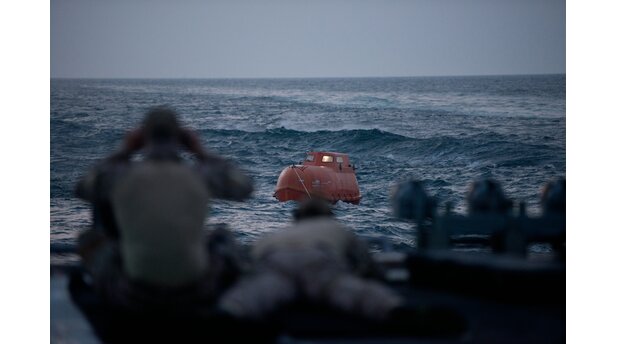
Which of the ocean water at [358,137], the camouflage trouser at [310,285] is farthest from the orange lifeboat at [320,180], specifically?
the camouflage trouser at [310,285]

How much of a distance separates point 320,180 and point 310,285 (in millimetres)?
21325

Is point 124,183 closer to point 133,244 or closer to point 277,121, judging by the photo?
point 133,244

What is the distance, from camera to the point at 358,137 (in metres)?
42.0

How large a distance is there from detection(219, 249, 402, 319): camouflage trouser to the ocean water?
483 inches

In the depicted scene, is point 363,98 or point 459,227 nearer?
point 459,227

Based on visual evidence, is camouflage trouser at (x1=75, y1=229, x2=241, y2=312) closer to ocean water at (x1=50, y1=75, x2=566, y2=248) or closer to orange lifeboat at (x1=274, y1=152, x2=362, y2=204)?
ocean water at (x1=50, y1=75, x2=566, y2=248)

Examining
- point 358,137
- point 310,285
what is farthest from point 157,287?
point 358,137

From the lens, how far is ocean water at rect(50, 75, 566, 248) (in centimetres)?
2388

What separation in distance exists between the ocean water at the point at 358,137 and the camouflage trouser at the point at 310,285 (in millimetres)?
12269

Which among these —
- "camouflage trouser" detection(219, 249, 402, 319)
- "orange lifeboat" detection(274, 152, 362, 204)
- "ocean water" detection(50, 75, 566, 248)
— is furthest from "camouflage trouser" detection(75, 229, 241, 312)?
"orange lifeboat" detection(274, 152, 362, 204)

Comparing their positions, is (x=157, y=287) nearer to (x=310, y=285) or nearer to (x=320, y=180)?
(x=310, y=285)
